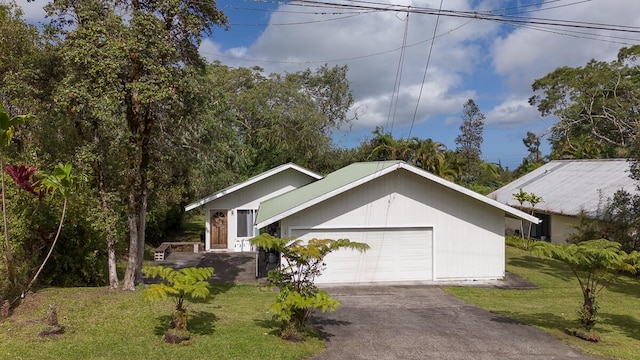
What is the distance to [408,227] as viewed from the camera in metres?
15.9

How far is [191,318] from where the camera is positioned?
990 cm

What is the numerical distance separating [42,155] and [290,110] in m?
23.2

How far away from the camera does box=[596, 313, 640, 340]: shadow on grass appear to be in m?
10.3

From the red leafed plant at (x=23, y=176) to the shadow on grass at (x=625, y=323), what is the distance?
547 inches

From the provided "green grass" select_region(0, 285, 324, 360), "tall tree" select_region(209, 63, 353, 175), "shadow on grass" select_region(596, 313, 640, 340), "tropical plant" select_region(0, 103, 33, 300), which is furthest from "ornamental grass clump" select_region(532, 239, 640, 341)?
"tall tree" select_region(209, 63, 353, 175)

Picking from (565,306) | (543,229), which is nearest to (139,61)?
(565,306)

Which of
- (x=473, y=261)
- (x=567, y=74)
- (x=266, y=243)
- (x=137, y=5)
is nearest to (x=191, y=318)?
(x=266, y=243)

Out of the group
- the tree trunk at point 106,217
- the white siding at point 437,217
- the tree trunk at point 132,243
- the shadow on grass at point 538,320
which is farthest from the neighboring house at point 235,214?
the shadow on grass at point 538,320

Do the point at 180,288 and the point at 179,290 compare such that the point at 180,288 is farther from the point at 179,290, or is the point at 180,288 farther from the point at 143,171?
the point at 143,171

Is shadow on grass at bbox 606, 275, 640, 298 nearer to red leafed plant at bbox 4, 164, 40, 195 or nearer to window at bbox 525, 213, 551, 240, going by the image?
window at bbox 525, 213, 551, 240

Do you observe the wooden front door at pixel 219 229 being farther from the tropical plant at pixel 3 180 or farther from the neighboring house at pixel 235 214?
the tropical plant at pixel 3 180

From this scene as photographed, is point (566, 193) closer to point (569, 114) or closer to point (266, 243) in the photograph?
Answer: point (569, 114)

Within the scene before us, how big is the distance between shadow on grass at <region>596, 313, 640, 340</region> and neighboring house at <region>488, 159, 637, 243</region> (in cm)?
1132

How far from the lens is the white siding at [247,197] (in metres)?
23.6
